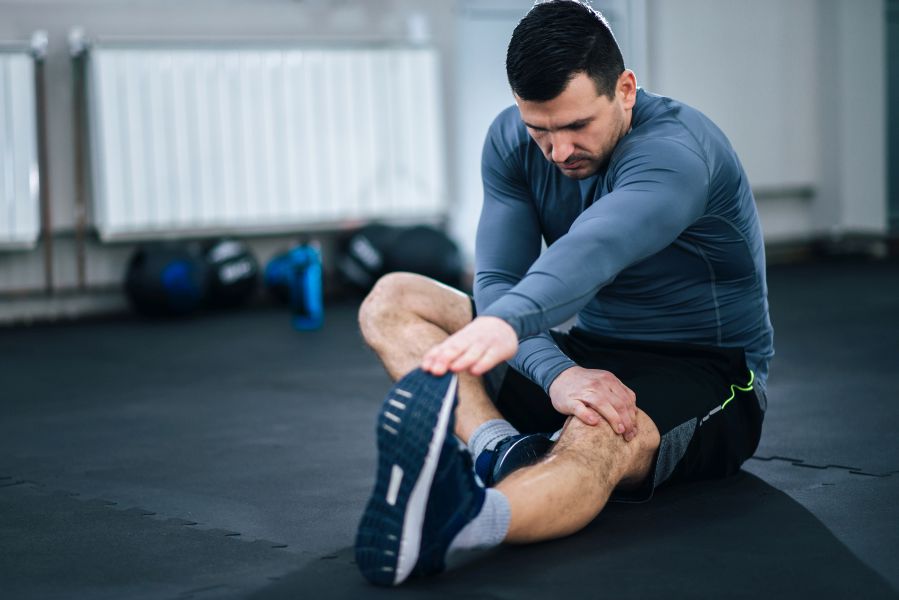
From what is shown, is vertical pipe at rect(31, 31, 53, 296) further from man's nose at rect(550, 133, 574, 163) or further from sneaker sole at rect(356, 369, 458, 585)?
sneaker sole at rect(356, 369, 458, 585)

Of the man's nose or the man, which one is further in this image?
the man's nose

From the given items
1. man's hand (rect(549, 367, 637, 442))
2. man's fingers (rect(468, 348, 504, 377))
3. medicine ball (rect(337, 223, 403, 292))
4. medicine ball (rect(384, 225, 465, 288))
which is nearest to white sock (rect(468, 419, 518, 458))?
man's hand (rect(549, 367, 637, 442))

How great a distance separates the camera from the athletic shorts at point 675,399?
193cm

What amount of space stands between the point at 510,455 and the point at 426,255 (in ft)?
10.7

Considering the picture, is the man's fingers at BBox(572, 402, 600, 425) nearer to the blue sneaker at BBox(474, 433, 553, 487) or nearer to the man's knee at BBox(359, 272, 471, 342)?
the blue sneaker at BBox(474, 433, 553, 487)

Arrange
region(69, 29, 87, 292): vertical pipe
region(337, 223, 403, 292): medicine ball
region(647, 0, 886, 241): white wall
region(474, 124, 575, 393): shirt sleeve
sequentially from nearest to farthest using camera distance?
region(474, 124, 575, 393): shirt sleeve < region(69, 29, 87, 292): vertical pipe < region(337, 223, 403, 292): medicine ball < region(647, 0, 886, 241): white wall

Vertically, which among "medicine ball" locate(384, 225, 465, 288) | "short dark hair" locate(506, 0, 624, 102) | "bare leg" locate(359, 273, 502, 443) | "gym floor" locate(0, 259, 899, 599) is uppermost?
"short dark hair" locate(506, 0, 624, 102)

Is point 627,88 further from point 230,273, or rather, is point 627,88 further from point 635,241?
point 230,273

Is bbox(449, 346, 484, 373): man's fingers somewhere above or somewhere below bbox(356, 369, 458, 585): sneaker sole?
above

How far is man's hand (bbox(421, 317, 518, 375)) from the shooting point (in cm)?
148

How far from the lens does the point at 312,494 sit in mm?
2180

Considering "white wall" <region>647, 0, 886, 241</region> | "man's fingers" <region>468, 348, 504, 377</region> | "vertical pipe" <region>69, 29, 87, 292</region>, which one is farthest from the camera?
"white wall" <region>647, 0, 886, 241</region>

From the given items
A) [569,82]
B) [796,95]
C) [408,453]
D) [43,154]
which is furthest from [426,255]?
[408,453]

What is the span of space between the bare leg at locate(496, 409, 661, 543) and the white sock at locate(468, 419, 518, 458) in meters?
0.18
